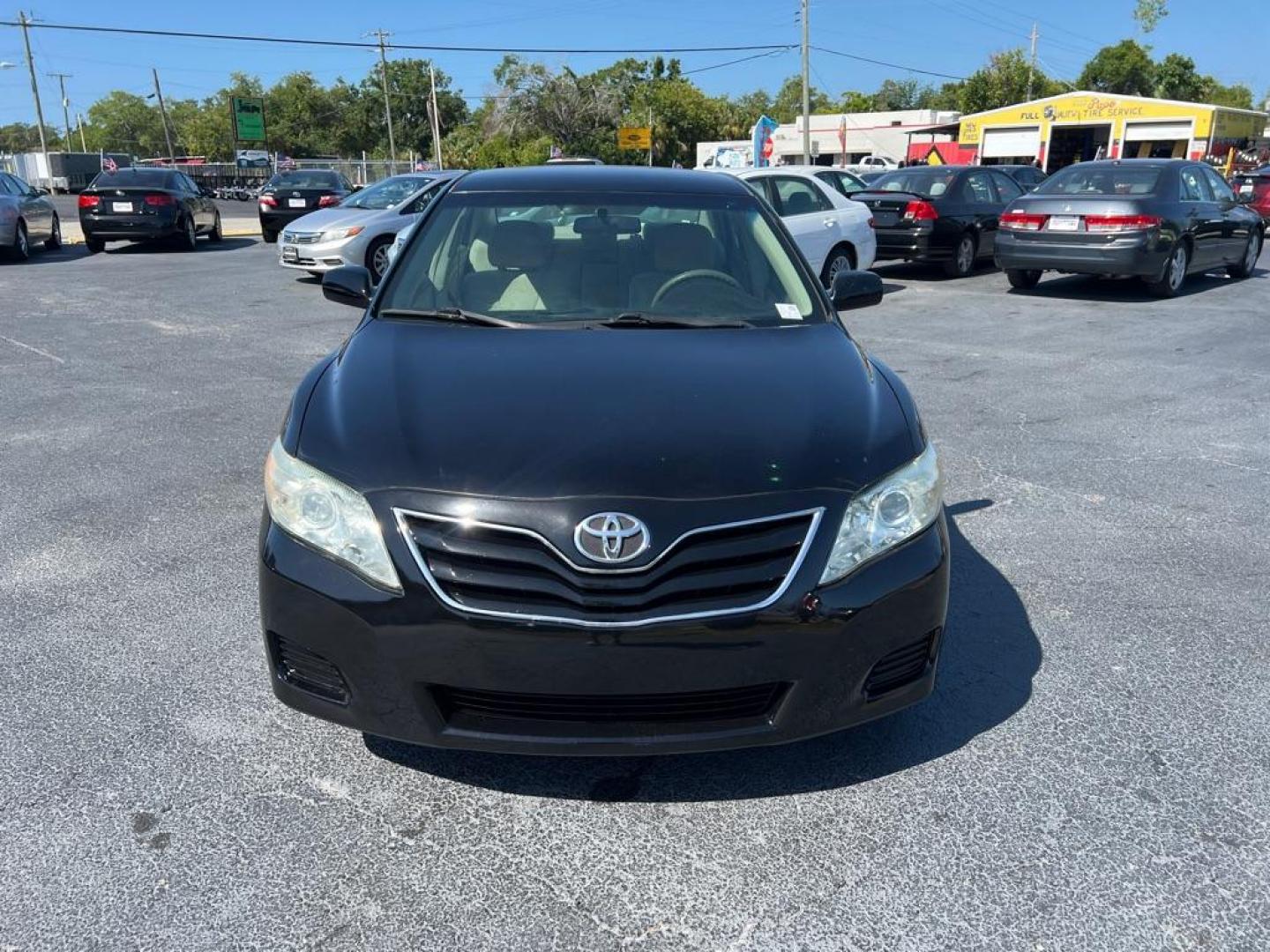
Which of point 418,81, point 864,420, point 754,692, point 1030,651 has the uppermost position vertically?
point 418,81

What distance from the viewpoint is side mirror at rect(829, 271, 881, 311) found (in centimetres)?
413

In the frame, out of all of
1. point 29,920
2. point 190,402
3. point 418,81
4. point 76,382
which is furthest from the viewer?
point 418,81

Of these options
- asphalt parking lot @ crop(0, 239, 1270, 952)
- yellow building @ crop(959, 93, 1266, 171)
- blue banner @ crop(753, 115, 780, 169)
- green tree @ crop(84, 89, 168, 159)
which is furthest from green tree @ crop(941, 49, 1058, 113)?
green tree @ crop(84, 89, 168, 159)

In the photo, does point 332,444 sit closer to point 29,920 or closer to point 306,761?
point 306,761

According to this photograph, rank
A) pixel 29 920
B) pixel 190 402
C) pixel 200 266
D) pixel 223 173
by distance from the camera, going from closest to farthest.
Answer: pixel 29 920
pixel 190 402
pixel 200 266
pixel 223 173

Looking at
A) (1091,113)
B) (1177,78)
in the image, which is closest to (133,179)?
(1091,113)

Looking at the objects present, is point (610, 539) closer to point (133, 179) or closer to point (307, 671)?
point (307, 671)

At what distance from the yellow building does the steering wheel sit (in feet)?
153

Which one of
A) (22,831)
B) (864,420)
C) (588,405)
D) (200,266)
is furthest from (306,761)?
(200,266)

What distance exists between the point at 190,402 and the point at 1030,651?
5.80m

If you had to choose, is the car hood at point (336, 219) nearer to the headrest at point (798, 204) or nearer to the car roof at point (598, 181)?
the headrest at point (798, 204)

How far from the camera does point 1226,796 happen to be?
2668mm

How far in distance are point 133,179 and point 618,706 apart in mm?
19151

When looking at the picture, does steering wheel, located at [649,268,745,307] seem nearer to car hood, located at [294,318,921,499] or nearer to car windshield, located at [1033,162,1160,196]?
car hood, located at [294,318,921,499]
